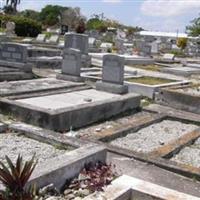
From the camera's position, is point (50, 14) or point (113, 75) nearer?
point (113, 75)

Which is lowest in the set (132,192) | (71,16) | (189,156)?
(189,156)

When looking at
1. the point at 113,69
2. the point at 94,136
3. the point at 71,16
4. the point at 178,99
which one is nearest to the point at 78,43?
the point at 113,69

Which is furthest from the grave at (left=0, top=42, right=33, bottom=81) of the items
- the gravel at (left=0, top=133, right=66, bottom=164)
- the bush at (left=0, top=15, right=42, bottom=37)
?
the bush at (left=0, top=15, right=42, bottom=37)

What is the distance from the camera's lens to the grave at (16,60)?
12.3 metres

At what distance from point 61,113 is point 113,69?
3.33 m

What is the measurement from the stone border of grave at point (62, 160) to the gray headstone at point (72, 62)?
5.45 meters

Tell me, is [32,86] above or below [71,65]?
below

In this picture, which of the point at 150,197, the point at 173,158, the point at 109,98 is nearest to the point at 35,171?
the point at 150,197

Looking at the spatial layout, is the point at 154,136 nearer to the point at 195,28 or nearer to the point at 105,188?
the point at 105,188

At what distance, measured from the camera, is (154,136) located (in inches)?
313

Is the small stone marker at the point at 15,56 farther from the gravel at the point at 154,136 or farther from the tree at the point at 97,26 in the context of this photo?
the tree at the point at 97,26

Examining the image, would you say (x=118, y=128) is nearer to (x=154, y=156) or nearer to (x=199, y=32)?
(x=154, y=156)

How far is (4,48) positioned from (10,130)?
23.1 feet

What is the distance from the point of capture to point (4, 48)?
1315 centimetres
